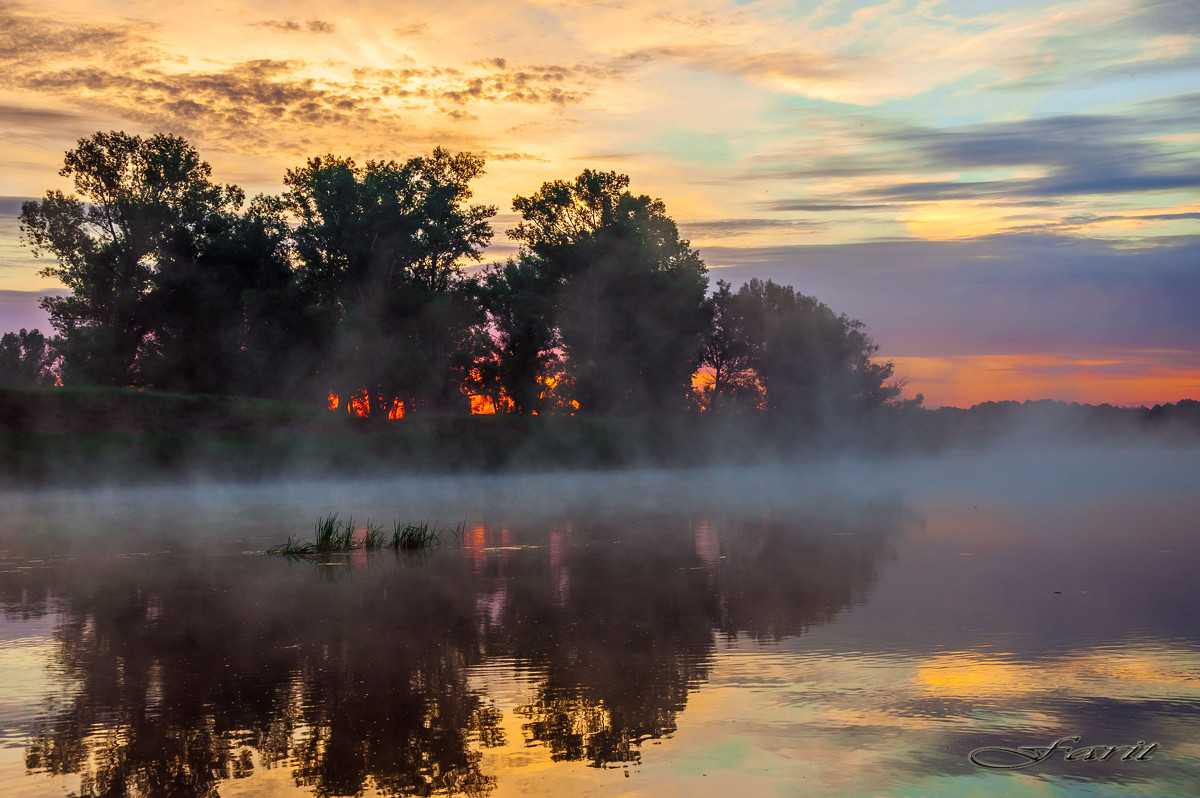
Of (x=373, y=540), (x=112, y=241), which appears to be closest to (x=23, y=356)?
(x=112, y=241)

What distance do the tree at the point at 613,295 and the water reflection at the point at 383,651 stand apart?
55836 mm

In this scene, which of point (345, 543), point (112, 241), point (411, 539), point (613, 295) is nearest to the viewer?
point (411, 539)

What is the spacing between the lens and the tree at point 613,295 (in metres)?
77.8

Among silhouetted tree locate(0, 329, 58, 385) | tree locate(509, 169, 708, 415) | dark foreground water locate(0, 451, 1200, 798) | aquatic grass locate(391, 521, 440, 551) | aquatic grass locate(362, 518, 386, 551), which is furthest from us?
silhouetted tree locate(0, 329, 58, 385)

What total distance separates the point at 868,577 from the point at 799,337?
259 ft

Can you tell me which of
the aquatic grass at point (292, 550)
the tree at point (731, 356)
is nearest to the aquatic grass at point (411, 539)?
the aquatic grass at point (292, 550)

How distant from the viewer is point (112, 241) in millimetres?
64188

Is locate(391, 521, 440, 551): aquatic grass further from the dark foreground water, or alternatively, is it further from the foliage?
the foliage

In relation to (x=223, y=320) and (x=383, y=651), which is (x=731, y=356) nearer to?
(x=223, y=320)

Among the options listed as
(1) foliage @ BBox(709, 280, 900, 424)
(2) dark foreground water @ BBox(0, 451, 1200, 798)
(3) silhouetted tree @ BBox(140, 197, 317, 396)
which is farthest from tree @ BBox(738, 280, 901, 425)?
(2) dark foreground water @ BBox(0, 451, 1200, 798)

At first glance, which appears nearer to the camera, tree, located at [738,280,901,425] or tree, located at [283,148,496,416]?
tree, located at [283,148,496,416]

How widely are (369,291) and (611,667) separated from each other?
61.6 meters

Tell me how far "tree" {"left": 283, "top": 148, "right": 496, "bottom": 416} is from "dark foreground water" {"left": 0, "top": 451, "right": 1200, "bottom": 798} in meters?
43.3
